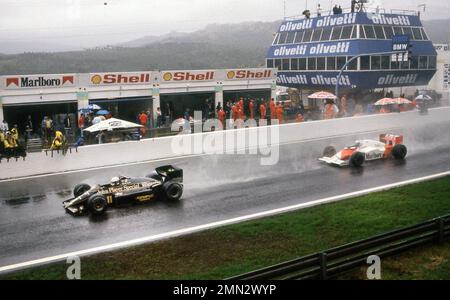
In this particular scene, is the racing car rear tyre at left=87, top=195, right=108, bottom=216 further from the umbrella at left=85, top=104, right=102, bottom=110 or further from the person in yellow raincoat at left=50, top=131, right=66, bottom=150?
the umbrella at left=85, top=104, right=102, bottom=110

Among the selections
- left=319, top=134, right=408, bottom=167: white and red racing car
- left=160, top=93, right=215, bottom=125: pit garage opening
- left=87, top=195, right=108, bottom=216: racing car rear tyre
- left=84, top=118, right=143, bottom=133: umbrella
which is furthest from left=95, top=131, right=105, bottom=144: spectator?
left=319, top=134, right=408, bottom=167: white and red racing car

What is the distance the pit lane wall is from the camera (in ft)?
58.6

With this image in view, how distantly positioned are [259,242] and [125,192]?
4601mm

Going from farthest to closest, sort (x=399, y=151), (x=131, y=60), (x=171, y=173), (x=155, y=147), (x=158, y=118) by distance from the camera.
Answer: (x=131, y=60) < (x=158, y=118) < (x=155, y=147) < (x=399, y=151) < (x=171, y=173)

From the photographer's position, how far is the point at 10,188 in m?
16.2

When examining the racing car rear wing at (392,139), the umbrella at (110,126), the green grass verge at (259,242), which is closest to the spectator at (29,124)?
the umbrella at (110,126)

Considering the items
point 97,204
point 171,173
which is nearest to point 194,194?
point 171,173

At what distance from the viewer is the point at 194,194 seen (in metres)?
14.9

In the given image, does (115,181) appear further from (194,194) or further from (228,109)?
(228,109)

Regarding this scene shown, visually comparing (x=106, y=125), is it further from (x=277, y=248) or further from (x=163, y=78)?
(x=277, y=248)

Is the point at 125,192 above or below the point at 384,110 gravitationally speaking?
below

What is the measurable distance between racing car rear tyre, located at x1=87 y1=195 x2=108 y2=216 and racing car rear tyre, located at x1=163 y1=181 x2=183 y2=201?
179 centimetres

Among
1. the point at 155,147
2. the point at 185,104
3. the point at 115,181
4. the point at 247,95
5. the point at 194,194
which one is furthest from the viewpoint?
the point at 247,95

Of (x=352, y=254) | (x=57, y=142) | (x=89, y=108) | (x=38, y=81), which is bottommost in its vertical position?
(x=352, y=254)
